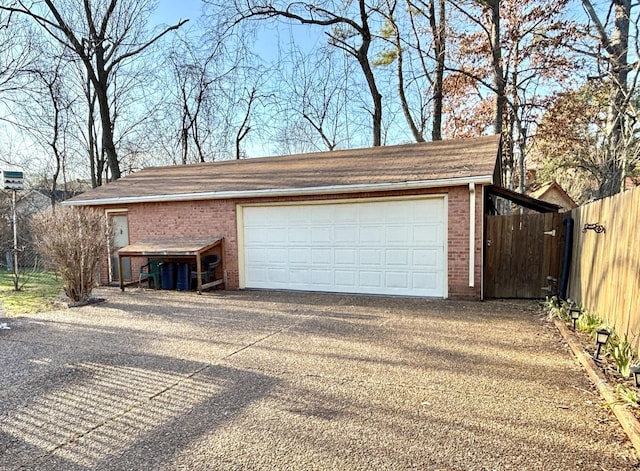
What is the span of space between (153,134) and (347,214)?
17.4 metres

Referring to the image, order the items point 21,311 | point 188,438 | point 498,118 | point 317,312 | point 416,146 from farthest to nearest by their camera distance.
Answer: point 498,118 → point 416,146 → point 21,311 → point 317,312 → point 188,438

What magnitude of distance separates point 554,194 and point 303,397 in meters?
27.8

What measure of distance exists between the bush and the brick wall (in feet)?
6.91

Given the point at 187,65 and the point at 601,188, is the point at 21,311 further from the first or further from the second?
the point at 187,65

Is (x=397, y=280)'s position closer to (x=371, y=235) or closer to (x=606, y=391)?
(x=371, y=235)

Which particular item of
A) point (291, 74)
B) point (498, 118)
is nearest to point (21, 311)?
point (498, 118)

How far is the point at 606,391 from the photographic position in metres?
3.39

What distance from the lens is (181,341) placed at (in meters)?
5.45

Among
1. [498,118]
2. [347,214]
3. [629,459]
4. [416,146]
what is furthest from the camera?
[498,118]

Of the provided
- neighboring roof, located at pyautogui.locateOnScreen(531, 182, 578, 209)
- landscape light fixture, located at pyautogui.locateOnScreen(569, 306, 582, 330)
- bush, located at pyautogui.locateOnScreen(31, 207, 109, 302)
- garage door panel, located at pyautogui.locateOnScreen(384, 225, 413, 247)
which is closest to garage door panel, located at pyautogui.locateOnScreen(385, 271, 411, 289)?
garage door panel, located at pyautogui.locateOnScreen(384, 225, 413, 247)

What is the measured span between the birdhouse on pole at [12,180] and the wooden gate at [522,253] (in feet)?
35.9

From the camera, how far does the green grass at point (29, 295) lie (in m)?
8.00

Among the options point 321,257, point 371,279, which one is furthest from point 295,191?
point 371,279

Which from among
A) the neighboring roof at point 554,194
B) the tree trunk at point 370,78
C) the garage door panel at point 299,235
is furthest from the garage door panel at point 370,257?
the neighboring roof at point 554,194
